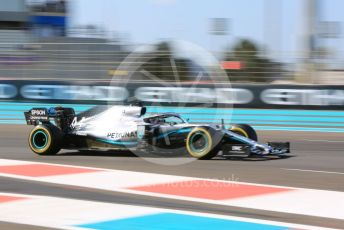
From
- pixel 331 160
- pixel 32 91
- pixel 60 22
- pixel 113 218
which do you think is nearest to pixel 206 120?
pixel 32 91

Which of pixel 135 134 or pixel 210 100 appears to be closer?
pixel 135 134

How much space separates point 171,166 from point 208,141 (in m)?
0.67

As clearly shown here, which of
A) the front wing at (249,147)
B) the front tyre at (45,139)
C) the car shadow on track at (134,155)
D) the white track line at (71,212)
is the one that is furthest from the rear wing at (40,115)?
the white track line at (71,212)

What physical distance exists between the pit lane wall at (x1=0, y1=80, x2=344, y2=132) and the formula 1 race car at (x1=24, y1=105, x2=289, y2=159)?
6.98 meters

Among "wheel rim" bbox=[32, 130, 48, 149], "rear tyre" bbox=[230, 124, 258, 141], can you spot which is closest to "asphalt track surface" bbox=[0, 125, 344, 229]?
"wheel rim" bbox=[32, 130, 48, 149]

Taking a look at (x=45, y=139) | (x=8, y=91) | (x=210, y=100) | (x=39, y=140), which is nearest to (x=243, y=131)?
(x=45, y=139)

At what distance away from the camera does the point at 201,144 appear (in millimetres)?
9633

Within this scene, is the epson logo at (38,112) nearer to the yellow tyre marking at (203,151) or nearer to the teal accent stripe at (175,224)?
the yellow tyre marking at (203,151)

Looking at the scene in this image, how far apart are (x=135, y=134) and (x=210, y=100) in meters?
8.26

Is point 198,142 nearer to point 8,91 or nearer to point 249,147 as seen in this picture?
point 249,147

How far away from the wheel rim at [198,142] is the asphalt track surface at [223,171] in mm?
210

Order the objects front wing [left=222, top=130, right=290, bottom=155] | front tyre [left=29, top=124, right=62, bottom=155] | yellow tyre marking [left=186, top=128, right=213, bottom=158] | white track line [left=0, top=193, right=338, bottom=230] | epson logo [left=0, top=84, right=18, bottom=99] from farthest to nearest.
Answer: epson logo [left=0, top=84, right=18, bottom=99], front tyre [left=29, top=124, right=62, bottom=155], front wing [left=222, top=130, right=290, bottom=155], yellow tyre marking [left=186, top=128, right=213, bottom=158], white track line [left=0, top=193, right=338, bottom=230]

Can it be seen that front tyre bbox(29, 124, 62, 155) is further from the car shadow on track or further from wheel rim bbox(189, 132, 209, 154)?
wheel rim bbox(189, 132, 209, 154)

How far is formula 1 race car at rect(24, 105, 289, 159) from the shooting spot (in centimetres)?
958
